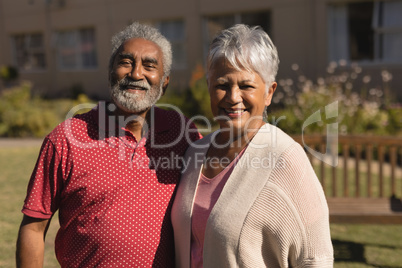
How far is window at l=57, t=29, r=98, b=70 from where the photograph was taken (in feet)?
57.1

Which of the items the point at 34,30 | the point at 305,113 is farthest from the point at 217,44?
the point at 34,30

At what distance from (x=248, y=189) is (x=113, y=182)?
66 centimetres

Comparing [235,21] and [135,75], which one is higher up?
[235,21]

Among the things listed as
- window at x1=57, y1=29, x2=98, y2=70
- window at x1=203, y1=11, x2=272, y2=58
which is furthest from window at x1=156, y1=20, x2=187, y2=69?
window at x1=57, y1=29, x2=98, y2=70

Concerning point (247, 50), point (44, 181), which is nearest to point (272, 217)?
point (247, 50)

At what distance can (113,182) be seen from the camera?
90.2 inches

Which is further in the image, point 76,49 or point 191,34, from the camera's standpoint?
point 76,49

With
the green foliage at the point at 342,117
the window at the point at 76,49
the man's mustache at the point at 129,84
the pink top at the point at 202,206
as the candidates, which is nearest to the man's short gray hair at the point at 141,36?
the man's mustache at the point at 129,84

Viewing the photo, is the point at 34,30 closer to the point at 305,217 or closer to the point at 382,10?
the point at 382,10

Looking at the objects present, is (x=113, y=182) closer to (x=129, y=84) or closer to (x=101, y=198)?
(x=101, y=198)

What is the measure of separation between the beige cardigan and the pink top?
5cm

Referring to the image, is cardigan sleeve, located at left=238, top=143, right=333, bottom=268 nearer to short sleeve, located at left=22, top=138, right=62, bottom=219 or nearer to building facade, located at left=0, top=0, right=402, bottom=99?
short sleeve, located at left=22, top=138, right=62, bottom=219

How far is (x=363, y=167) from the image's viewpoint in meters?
7.97

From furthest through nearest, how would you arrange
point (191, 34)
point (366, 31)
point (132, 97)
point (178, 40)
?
point (178, 40) → point (191, 34) → point (366, 31) → point (132, 97)
